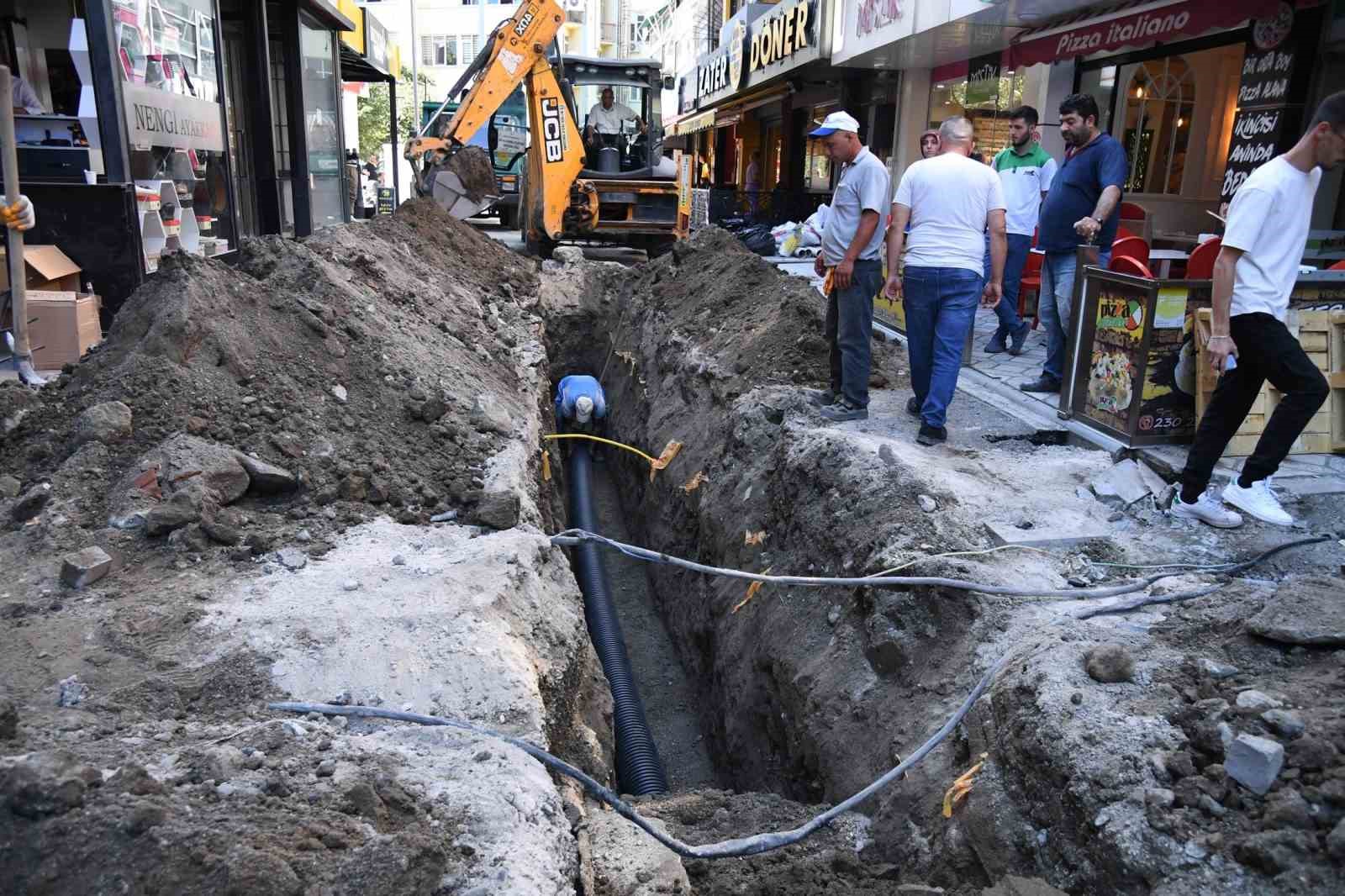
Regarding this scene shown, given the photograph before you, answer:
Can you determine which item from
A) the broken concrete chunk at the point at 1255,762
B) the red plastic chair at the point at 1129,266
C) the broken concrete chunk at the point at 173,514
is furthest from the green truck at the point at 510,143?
the broken concrete chunk at the point at 1255,762

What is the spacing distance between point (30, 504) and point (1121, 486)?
5096mm

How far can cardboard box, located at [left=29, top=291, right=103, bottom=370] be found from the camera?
6.68 m

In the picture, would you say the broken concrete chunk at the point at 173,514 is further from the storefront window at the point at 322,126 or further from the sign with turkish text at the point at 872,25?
the sign with turkish text at the point at 872,25

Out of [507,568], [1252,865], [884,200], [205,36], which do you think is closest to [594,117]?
[205,36]

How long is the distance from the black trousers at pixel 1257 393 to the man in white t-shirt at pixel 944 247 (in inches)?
57.9

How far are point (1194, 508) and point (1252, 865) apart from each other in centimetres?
264

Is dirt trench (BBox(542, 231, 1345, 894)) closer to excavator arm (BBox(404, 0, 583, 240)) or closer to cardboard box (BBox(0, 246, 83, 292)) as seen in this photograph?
cardboard box (BBox(0, 246, 83, 292))

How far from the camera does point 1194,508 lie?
14.9ft

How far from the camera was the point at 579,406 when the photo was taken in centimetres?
929

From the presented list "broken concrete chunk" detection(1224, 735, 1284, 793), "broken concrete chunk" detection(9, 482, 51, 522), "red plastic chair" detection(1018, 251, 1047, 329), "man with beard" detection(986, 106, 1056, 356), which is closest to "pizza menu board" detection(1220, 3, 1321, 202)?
"red plastic chair" detection(1018, 251, 1047, 329)

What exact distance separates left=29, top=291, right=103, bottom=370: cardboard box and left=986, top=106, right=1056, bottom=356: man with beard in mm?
6890

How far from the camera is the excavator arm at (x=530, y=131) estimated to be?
11.8 metres

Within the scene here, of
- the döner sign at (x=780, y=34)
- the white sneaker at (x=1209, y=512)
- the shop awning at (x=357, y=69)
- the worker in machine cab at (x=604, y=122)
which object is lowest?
the white sneaker at (x=1209, y=512)

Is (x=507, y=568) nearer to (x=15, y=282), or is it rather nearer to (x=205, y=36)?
(x=15, y=282)
